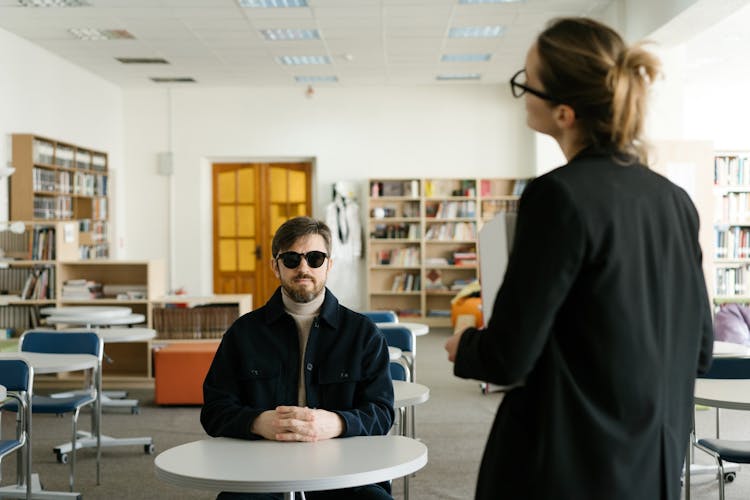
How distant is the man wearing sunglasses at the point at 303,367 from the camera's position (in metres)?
2.65

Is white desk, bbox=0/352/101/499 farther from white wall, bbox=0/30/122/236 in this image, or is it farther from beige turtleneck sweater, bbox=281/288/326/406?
white wall, bbox=0/30/122/236

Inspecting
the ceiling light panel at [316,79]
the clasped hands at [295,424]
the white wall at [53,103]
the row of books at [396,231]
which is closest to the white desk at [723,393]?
the clasped hands at [295,424]

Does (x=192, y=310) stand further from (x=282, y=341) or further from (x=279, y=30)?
(x=282, y=341)

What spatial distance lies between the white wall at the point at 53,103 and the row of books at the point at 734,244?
7171 mm

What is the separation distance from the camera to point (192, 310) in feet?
26.6

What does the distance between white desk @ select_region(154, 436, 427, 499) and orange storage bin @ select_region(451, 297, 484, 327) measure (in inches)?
301

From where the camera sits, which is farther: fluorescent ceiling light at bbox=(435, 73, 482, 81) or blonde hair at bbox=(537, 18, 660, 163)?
fluorescent ceiling light at bbox=(435, 73, 482, 81)

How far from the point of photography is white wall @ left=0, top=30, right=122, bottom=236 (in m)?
9.38

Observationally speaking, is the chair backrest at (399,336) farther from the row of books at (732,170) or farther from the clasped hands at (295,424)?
the row of books at (732,170)

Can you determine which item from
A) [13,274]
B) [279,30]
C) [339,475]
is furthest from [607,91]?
[279,30]

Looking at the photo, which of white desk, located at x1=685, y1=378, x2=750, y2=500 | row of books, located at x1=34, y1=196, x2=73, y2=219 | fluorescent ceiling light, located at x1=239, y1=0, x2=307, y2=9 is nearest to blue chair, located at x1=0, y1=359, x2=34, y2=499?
white desk, located at x1=685, y1=378, x2=750, y2=500

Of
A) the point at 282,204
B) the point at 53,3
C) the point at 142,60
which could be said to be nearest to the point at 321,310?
the point at 53,3

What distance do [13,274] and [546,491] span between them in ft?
25.6

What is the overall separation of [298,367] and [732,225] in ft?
21.0
